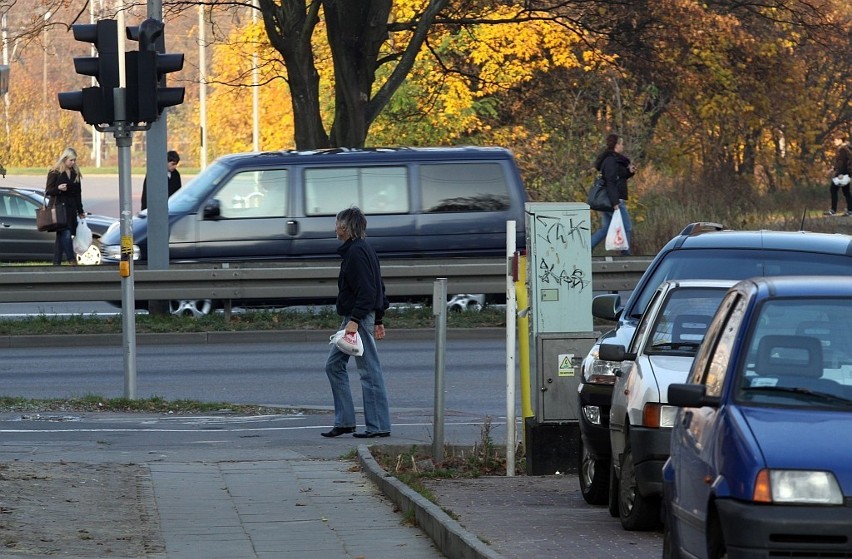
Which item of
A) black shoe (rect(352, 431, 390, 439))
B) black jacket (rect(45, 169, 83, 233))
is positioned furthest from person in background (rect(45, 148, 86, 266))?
black shoe (rect(352, 431, 390, 439))

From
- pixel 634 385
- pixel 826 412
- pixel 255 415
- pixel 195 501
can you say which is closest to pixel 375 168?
pixel 255 415

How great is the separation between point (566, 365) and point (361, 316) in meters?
2.41

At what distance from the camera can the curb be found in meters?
7.40

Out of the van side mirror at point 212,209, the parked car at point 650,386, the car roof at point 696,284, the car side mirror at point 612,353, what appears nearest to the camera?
the parked car at point 650,386

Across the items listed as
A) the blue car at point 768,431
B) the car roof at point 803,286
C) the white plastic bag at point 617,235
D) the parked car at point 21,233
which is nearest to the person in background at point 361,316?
the blue car at point 768,431

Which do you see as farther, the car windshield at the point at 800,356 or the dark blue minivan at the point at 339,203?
the dark blue minivan at the point at 339,203

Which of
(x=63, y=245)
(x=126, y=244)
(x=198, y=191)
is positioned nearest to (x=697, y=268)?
(x=126, y=244)

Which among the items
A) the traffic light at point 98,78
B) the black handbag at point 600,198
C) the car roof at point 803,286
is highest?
the traffic light at point 98,78

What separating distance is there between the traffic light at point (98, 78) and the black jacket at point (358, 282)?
287 cm

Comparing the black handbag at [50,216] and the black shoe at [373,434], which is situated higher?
the black handbag at [50,216]

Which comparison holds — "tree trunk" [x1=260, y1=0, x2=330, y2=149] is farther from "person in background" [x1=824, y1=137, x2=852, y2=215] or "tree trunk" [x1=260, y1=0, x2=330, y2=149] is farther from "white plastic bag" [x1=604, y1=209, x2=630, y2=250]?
"person in background" [x1=824, y1=137, x2=852, y2=215]

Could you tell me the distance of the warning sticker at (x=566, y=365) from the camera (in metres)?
10.4

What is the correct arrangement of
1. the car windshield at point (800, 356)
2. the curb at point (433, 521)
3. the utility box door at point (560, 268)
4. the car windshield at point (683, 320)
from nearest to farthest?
the car windshield at point (800, 356) < the curb at point (433, 521) < the car windshield at point (683, 320) < the utility box door at point (560, 268)

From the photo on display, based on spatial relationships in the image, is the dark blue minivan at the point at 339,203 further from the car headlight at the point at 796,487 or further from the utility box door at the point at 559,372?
the car headlight at the point at 796,487
